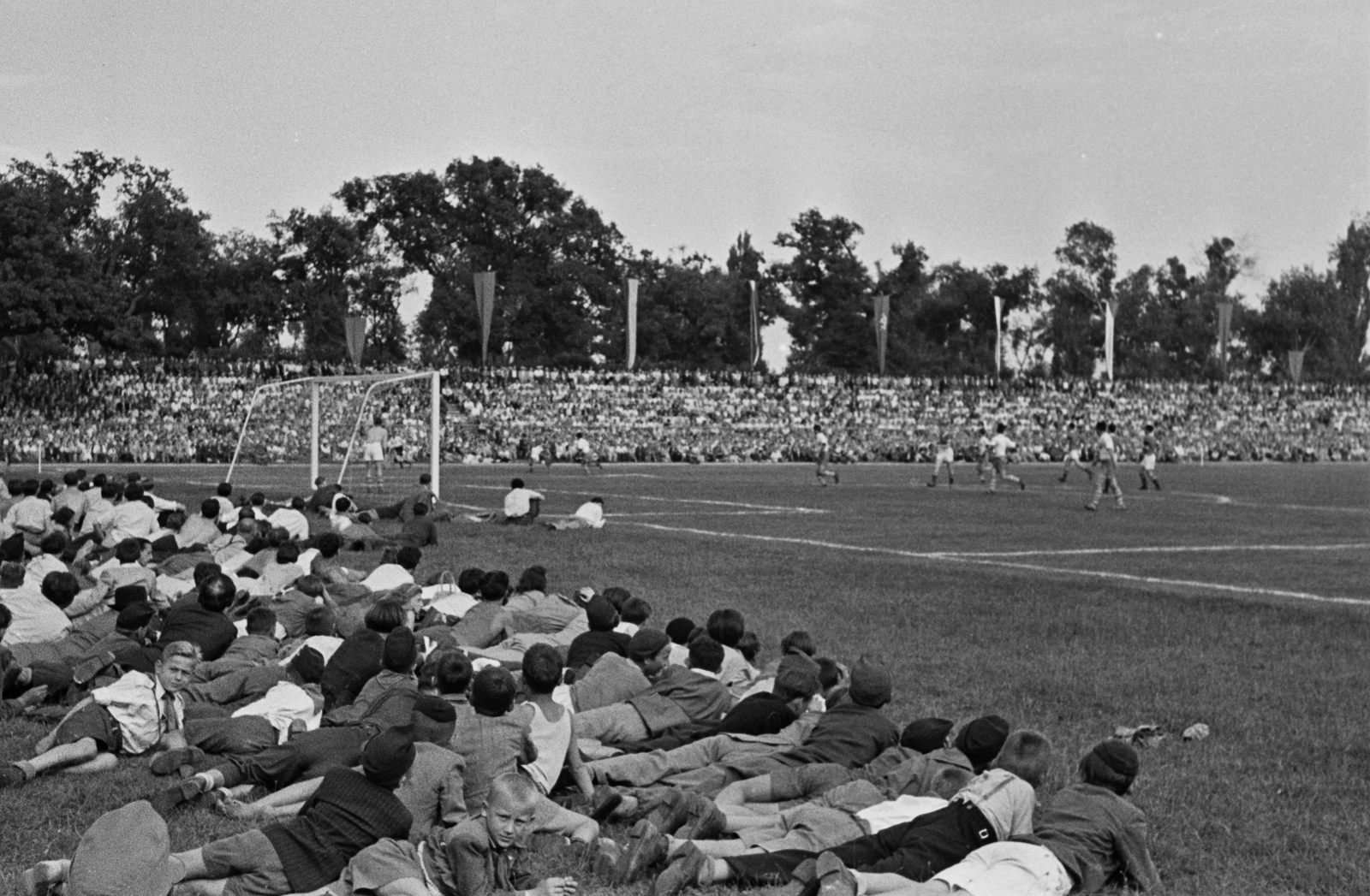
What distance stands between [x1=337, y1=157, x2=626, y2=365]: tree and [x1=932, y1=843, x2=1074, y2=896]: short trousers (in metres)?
67.9

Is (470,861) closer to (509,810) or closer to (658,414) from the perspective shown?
(509,810)

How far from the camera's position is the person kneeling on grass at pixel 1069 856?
5832 millimetres

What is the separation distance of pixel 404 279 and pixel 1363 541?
198ft

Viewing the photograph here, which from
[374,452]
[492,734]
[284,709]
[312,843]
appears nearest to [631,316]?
[374,452]

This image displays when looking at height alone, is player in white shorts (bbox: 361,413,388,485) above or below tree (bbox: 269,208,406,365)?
below

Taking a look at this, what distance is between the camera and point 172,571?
14.3 metres

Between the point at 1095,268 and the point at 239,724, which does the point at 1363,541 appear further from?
the point at 1095,268

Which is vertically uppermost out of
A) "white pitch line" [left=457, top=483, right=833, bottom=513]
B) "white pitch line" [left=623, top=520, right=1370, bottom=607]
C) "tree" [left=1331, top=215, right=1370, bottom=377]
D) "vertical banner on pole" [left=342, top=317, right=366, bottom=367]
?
"tree" [left=1331, top=215, right=1370, bottom=377]

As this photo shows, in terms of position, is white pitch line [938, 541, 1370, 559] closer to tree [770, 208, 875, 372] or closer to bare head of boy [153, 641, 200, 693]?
bare head of boy [153, 641, 200, 693]

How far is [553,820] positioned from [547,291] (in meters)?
69.3

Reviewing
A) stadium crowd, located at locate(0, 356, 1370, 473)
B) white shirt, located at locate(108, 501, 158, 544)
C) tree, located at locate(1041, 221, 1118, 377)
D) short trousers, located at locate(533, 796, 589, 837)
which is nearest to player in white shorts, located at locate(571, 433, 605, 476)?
stadium crowd, located at locate(0, 356, 1370, 473)

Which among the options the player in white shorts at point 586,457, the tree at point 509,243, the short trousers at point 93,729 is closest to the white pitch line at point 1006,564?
the short trousers at point 93,729

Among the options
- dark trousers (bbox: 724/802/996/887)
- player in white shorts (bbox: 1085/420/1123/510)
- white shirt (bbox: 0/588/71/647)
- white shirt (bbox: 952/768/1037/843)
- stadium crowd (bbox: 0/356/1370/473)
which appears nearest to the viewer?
dark trousers (bbox: 724/802/996/887)

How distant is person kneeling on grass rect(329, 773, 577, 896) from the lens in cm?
580
